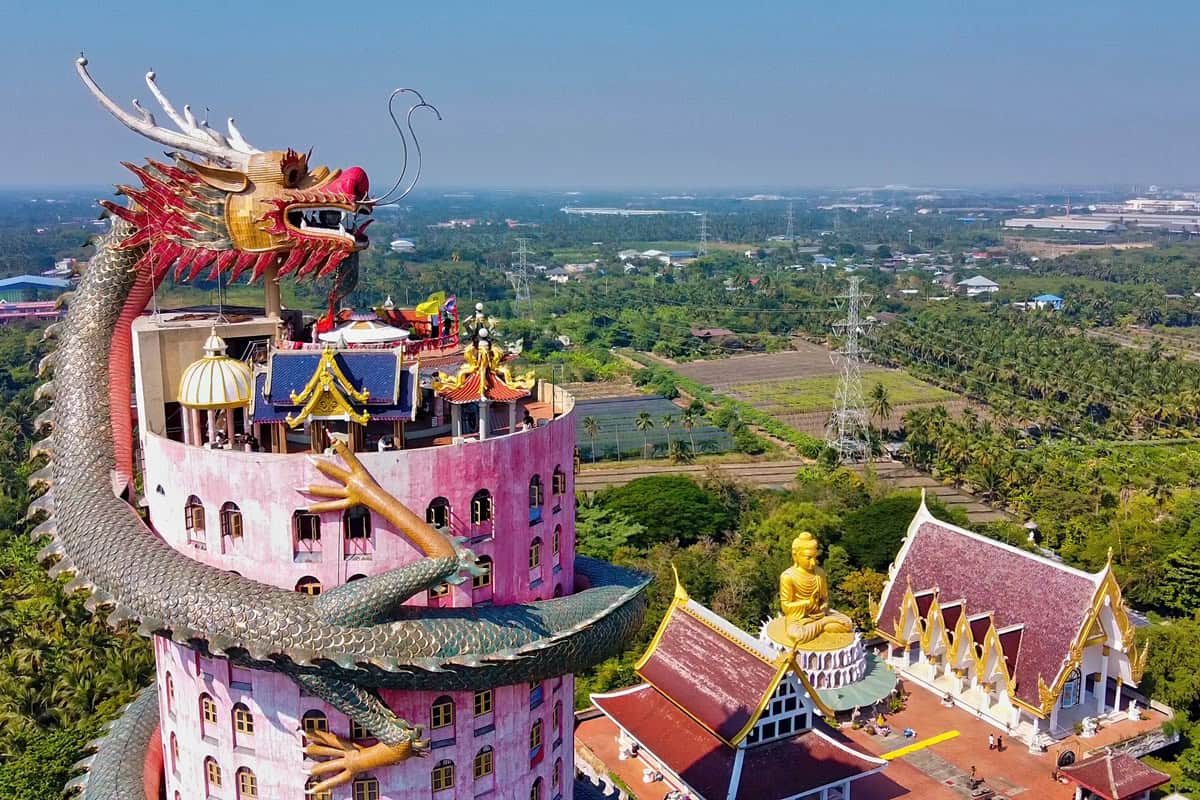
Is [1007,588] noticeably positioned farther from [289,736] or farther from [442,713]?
[289,736]

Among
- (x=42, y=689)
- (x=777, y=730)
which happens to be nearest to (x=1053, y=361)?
(x=777, y=730)

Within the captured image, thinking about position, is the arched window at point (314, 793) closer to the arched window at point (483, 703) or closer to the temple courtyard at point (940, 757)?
the arched window at point (483, 703)

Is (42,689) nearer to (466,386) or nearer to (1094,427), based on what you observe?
(466,386)

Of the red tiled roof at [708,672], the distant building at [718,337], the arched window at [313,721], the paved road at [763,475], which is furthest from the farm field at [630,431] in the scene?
the arched window at [313,721]

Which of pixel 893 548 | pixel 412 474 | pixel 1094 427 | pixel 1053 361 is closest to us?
pixel 412 474

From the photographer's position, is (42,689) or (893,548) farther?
(893,548)

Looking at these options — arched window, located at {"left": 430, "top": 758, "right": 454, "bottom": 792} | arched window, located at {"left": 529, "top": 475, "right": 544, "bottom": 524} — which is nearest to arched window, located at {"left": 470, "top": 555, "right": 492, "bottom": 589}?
arched window, located at {"left": 529, "top": 475, "right": 544, "bottom": 524}
